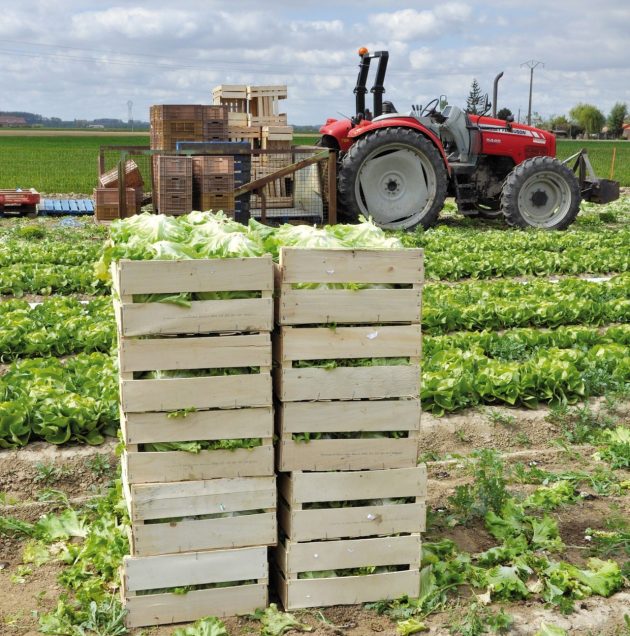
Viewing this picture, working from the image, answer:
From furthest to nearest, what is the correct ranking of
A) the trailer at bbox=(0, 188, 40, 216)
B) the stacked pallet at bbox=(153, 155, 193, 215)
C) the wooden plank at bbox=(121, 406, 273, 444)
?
the trailer at bbox=(0, 188, 40, 216) < the stacked pallet at bbox=(153, 155, 193, 215) < the wooden plank at bbox=(121, 406, 273, 444)

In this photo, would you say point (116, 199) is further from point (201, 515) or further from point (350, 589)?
point (350, 589)

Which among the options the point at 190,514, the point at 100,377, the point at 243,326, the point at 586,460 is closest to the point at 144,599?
the point at 190,514

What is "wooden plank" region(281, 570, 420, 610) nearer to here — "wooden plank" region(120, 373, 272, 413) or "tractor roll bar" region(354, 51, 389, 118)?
"wooden plank" region(120, 373, 272, 413)

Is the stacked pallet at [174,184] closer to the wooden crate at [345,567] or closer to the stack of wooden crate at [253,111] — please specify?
the stack of wooden crate at [253,111]

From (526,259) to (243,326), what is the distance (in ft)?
30.8

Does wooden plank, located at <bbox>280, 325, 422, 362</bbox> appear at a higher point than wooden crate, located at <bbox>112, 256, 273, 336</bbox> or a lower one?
lower

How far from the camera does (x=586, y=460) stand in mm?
6105

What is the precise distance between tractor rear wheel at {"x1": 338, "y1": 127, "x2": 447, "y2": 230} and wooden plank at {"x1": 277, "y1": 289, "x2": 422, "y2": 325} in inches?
433

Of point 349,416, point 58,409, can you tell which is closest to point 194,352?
point 349,416

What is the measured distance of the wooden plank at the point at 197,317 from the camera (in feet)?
12.6

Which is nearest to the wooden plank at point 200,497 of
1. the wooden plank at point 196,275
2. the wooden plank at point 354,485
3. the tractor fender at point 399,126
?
the wooden plank at point 354,485

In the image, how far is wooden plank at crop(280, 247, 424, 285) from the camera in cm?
398

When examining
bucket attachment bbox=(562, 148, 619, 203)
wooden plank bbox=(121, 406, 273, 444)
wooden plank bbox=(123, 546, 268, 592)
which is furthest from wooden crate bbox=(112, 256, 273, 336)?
bucket attachment bbox=(562, 148, 619, 203)

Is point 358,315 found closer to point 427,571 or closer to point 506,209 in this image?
point 427,571
